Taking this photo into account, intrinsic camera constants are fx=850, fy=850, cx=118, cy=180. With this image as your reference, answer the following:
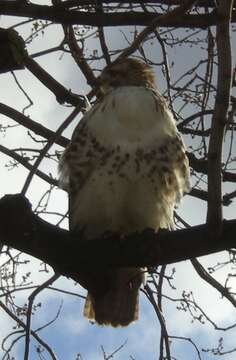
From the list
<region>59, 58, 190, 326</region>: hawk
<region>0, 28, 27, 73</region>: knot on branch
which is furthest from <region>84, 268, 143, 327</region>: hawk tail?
<region>0, 28, 27, 73</region>: knot on branch

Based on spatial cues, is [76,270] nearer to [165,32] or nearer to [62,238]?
[62,238]

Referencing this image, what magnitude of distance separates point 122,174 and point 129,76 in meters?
0.83

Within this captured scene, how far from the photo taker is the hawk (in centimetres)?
424

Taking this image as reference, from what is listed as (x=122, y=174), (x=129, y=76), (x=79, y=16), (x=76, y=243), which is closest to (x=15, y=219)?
(x=76, y=243)

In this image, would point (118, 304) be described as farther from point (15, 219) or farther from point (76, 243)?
point (15, 219)

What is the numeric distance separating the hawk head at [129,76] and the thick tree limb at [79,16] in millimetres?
475

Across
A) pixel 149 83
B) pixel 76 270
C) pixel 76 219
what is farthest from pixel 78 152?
pixel 76 270

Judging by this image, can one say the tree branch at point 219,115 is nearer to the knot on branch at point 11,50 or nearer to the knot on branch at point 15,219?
the knot on branch at point 15,219

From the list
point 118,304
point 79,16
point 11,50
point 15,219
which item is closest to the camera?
point 15,219

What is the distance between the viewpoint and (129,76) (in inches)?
190

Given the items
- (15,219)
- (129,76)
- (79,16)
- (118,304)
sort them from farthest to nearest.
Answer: (129,76) → (118,304) → (79,16) → (15,219)

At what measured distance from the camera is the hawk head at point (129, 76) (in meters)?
4.79

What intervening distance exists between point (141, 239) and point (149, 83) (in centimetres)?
153

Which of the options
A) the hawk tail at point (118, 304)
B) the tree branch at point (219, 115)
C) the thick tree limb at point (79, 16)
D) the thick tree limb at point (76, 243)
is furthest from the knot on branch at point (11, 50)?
the hawk tail at point (118, 304)
